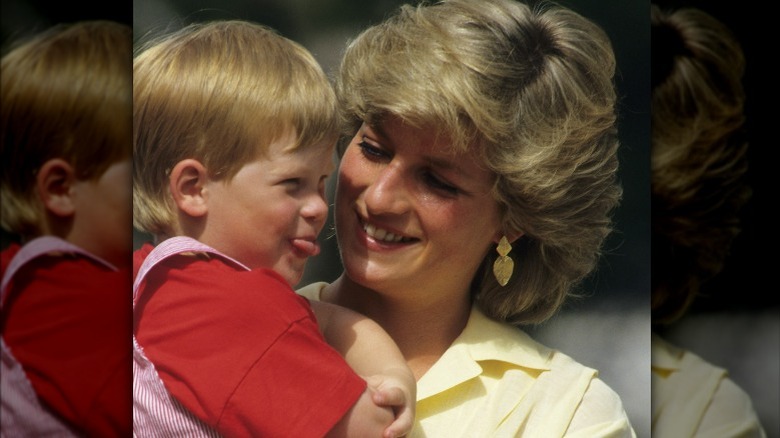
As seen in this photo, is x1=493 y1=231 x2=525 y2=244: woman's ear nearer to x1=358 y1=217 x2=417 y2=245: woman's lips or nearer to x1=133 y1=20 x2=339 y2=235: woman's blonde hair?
x1=358 y1=217 x2=417 y2=245: woman's lips

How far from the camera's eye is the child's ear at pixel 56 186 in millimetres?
3219

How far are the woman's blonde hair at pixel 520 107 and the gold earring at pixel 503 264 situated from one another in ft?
0.06

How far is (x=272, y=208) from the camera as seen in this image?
2.97m

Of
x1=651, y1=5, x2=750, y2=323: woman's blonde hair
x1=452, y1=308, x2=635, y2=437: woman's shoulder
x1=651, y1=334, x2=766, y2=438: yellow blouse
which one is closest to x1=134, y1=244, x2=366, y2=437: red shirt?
x1=452, y1=308, x2=635, y2=437: woman's shoulder

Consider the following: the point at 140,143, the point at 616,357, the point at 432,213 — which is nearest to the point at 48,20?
the point at 140,143

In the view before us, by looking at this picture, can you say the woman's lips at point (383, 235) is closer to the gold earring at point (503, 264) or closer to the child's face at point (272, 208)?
the child's face at point (272, 208)

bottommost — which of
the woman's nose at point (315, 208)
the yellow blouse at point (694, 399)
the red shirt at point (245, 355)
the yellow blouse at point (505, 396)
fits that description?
the yellow blouse at point (694, 399)

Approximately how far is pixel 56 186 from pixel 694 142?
2032 mm

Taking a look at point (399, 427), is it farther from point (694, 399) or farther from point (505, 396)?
point (694, 399)

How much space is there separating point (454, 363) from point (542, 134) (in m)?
0.73

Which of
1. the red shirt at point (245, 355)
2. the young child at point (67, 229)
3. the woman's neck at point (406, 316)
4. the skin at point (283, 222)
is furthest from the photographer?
the young child at point (67, 229)

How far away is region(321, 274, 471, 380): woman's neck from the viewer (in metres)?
3.08

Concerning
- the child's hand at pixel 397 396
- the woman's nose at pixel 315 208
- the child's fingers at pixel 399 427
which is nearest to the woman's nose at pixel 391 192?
the woman's nose at pixel 315 208

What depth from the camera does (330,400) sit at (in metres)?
2.86
